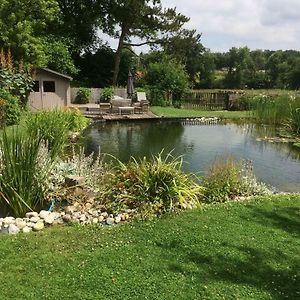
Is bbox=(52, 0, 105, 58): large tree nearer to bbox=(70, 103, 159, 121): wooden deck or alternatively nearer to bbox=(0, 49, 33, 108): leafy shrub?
bbox=(70, 103, 159, 121): wooden deck

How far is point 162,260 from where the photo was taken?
3.44 m

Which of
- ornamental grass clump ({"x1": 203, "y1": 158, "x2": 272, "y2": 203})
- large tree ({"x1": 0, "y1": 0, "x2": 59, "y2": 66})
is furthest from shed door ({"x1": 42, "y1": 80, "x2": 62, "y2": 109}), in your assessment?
ornamental grass clump ({"x1": 203, "y1": 158, "x2": 272, "y2": 203})

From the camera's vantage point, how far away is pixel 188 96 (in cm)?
2498

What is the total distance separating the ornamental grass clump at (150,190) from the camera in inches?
185

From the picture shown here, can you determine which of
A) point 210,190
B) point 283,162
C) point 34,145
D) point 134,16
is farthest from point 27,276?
point 134,16

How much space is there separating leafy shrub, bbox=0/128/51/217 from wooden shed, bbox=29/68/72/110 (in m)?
14.3

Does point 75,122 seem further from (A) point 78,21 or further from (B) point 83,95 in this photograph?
(A) point 78,21

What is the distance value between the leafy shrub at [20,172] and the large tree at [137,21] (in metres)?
21.0

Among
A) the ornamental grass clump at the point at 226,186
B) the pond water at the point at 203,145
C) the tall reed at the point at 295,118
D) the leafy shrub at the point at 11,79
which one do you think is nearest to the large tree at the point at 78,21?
the leafy shrub at the point at 11,79

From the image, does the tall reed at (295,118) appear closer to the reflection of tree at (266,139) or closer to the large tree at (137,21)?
the reflection of tree at (266,139)

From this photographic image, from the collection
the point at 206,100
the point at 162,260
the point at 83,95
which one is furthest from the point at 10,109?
the point at 206,100

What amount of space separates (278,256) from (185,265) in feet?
3.22

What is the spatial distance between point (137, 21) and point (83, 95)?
7.53 meters

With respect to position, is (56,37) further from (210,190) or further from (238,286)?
(238,286)
